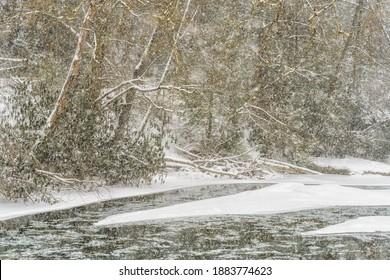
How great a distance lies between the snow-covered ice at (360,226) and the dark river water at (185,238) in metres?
0.30

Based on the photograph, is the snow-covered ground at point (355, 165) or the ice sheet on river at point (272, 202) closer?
the ice sheet on river at point (272, 202)

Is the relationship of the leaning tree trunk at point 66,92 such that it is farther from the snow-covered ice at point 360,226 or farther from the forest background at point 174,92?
the snow-covered ice at point 360,226

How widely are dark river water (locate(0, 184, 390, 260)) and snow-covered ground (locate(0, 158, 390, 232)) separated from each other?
0.46m

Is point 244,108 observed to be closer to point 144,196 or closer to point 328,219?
point 144,196

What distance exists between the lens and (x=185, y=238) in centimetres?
1183

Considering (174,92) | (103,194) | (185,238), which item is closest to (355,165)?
(174,92)

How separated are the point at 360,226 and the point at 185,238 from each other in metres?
3.24

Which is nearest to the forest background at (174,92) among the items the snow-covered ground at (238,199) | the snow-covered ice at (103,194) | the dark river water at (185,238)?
the snow-covered ice at (103,194)

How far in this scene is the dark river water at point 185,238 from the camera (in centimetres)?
1059

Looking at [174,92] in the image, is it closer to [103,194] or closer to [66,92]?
[103,194]

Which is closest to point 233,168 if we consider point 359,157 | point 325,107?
point 325,107
